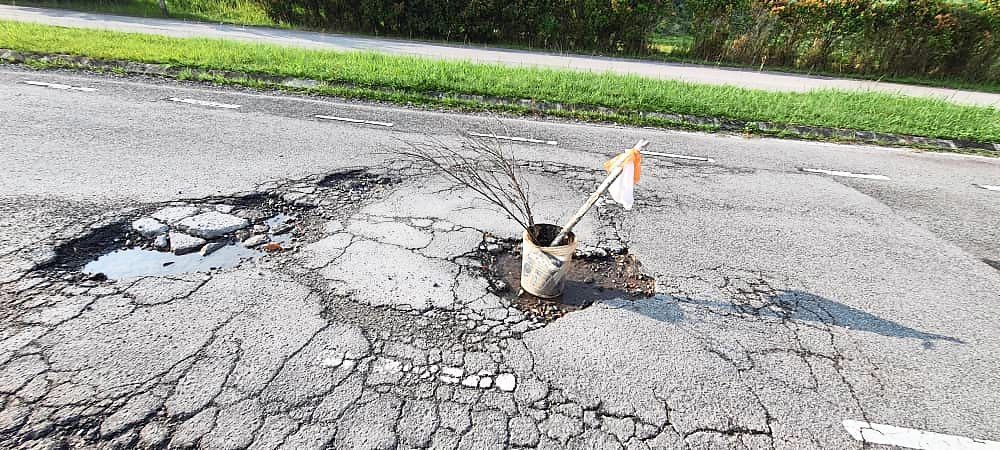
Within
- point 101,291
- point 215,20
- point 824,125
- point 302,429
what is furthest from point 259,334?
point 215,20

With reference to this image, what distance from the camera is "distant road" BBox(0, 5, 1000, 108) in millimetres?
10672

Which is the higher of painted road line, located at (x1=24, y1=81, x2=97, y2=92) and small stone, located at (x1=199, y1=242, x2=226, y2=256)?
painted road line, located at (x1=24, y1=81, x2=97, y2=92)

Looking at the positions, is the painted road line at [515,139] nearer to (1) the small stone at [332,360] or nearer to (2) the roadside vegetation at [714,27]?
(1) the small stone at [332,360]

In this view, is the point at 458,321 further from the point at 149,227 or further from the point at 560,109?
the point at 560,109

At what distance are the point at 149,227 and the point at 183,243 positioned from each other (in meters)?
0.42

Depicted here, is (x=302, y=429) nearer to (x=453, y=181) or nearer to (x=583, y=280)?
(x=583, y=280)

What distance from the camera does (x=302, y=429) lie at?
2.31m

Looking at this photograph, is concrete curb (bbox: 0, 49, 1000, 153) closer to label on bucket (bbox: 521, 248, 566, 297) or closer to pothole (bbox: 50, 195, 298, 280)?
pothole (bbox: 50, 195, 298, 280)

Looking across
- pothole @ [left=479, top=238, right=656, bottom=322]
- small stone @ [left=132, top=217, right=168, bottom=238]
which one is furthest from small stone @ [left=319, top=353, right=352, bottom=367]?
small stone @ [left=132, top=217, right=168, bottom=238]

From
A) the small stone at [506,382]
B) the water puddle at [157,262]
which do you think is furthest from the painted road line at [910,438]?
the water puddle at [157,262]

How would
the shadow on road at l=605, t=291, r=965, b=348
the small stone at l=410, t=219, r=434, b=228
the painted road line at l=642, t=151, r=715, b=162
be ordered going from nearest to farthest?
the shadow on road at l=605, t=291, r=965, b=348 → the small stone at l=410, t=219, r=434, b=228 → the painted road line at l=642, t=151, r=715, b=162

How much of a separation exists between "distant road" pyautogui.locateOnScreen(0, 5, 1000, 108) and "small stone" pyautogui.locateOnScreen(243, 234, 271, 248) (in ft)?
27.1

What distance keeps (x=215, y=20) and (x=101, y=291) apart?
47.4ft

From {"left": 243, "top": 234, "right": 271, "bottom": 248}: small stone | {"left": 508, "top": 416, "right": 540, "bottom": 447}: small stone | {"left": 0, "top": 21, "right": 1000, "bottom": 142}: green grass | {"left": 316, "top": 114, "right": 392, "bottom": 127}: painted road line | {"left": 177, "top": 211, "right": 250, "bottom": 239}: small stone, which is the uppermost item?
{"left": 0, "top": 21, "right": 1000, "bottom": 142}: green grass
